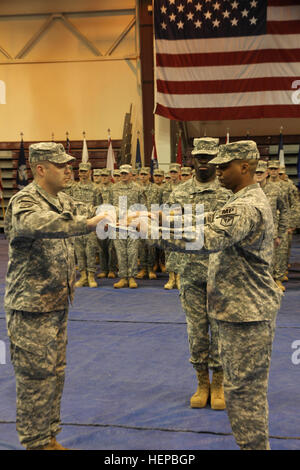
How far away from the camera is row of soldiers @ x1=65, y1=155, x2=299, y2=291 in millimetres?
7430

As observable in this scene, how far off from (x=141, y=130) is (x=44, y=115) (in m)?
2.98

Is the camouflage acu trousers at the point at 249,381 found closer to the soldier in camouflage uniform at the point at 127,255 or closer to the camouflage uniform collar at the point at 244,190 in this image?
the camouflage uniform collar at the point at 244,190

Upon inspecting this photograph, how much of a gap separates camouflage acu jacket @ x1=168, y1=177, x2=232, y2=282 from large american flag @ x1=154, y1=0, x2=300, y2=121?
8.38 metres

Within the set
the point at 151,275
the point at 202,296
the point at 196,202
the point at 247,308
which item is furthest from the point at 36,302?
the point at 151,275

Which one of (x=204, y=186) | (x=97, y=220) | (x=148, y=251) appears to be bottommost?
(x=148, y=251)

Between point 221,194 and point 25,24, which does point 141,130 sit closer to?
point 25,24

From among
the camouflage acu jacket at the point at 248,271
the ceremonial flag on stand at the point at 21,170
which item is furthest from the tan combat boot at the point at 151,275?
the camouflage acu jacket at the point at 248,271

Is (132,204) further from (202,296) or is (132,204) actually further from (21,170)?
(21,170)

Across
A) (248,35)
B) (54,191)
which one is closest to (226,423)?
(54,191)

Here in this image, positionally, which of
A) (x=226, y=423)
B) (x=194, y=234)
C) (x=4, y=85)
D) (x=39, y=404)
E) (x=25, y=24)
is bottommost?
(x=226, y=423)

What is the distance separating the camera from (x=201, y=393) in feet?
12.4

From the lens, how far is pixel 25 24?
15180 millimetres

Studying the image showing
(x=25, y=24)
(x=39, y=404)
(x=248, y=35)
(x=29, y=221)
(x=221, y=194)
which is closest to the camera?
(x=29, y=221)

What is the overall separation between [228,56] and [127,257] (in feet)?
19.8
